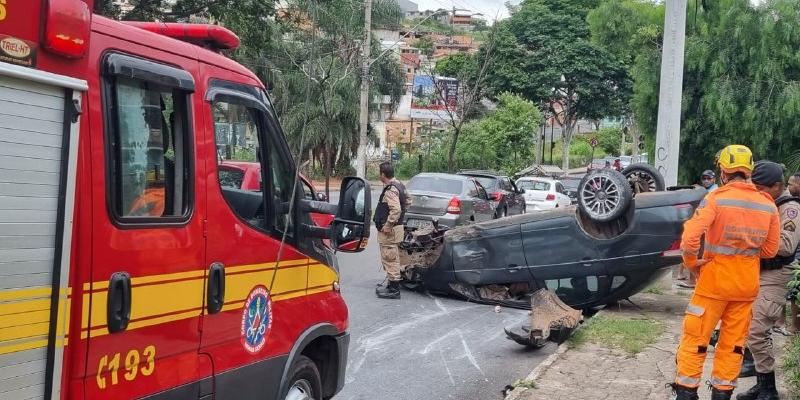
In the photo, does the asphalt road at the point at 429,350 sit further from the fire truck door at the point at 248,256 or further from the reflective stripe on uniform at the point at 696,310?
the fire truck door at the point at 248,256

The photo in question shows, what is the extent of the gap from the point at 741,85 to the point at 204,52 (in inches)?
699

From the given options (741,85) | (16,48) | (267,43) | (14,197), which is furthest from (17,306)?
(741,85)

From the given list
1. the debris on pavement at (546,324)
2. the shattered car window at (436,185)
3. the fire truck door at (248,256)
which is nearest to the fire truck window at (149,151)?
the fire truck door at (248,256)

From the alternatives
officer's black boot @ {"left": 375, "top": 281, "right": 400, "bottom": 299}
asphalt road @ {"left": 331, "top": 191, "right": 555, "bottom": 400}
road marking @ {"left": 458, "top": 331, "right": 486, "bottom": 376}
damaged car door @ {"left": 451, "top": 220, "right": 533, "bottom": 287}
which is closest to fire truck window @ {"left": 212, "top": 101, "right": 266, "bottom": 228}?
asphalt road @ {"left": 331, "top": 191, "right": 555, "bottom": 400}

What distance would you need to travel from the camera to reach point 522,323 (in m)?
8.25

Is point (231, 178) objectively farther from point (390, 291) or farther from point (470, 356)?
point (390, 291)

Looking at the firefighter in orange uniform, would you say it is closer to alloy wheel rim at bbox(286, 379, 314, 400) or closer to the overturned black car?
alloy wheel rim at bbox(286, 379, 314, 400)

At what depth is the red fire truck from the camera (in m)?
2.58

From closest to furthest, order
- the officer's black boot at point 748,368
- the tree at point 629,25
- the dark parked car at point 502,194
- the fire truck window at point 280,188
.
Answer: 1. the fire truck window at point 280,188
2. the officer's black boot at point 748,368
3. the dark parked car at point 502,194
4. the tree at point 629,25

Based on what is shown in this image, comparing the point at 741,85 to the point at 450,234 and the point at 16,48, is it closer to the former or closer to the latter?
the point at 450,234

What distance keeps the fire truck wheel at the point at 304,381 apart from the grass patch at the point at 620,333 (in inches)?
153

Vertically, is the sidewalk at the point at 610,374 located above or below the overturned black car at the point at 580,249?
below

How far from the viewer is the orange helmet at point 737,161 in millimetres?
5340

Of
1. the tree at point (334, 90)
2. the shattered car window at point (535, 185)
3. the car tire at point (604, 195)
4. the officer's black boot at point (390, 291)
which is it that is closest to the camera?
the car tire at point (604, 195)
